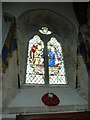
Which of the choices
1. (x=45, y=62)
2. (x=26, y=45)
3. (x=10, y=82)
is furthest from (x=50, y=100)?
(x=26, y=45)

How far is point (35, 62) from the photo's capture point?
6719 millimetres

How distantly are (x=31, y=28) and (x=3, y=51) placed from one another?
173 centimetres

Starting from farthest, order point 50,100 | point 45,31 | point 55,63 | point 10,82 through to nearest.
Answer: point 45,31, point 55,63, point 50,100, point 10,82

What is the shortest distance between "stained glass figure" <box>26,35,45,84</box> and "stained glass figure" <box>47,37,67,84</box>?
222 millimetres

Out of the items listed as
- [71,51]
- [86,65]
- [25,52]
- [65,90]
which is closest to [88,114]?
[65,90]

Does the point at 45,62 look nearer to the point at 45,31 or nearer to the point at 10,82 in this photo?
the point at 45,31

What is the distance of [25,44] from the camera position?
6.70 m

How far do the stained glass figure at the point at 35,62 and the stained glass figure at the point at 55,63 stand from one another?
0.22 m

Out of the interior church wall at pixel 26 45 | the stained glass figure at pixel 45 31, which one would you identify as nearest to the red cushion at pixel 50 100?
the interior church wall at pixel 26 45

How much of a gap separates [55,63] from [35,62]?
1.83 feet

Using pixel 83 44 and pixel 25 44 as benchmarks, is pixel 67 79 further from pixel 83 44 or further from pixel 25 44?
pixel 25 44

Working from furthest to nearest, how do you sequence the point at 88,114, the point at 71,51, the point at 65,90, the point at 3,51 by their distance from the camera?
1. the point at 71,51
2. the point at 65,90
3. the point at 88,114
4. the point at 3,51

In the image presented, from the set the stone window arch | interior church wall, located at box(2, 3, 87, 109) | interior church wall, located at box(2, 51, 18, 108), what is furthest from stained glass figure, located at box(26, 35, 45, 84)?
interior church wall, located at box(2, 51, 18, 108)

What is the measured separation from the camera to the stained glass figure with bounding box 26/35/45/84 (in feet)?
21.3
